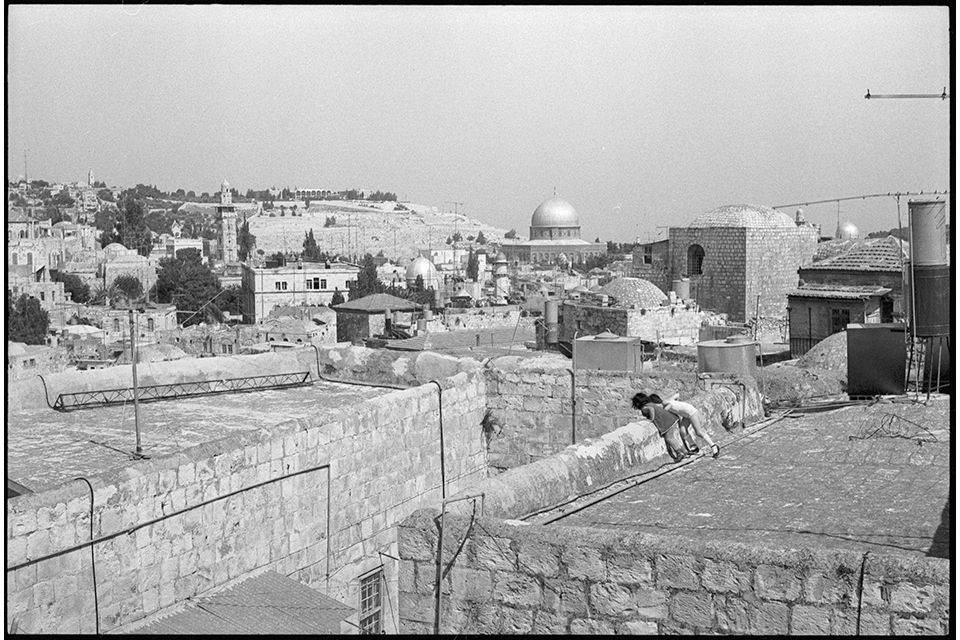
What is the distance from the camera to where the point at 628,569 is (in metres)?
3.80

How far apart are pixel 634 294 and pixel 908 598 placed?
3032cm

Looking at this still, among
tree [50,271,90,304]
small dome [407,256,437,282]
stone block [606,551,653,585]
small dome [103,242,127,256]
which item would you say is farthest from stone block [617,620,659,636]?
small dome [407,256,437,282]

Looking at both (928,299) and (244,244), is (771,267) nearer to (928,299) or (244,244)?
(928,299)

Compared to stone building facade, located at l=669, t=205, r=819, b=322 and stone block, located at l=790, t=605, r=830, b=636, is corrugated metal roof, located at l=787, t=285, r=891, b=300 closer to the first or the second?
stone building facade, located at l=669, t=205, r=819, b=322

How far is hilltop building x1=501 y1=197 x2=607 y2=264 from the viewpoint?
114 meters

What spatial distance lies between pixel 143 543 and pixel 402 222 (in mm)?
180516

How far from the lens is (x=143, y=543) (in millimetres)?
5266

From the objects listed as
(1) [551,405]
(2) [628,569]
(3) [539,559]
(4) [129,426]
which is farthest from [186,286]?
(2) [628,569]

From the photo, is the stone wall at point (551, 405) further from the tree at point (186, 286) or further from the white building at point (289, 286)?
the white building at point (289, 286)

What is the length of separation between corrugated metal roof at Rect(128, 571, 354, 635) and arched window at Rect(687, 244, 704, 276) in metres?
43.4

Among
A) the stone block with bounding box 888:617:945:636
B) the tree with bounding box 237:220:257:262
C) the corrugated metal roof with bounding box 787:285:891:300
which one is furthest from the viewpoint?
the tree with bounding box 237:220:257:262

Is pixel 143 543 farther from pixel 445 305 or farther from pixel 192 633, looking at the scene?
pixel 445 305

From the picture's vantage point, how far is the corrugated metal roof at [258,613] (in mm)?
4691

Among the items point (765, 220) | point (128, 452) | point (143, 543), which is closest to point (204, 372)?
point (128, 452)
